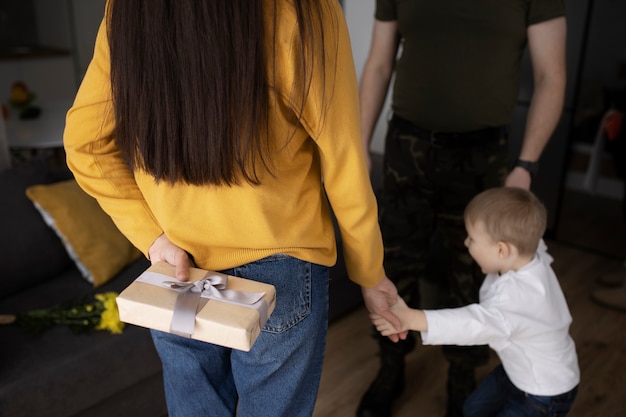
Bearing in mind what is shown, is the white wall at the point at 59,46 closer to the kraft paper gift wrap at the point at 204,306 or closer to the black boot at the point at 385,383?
the black boot at the point at 385,383

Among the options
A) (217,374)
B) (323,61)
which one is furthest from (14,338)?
(323,61)

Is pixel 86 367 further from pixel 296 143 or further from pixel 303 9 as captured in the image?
pixel 303 9

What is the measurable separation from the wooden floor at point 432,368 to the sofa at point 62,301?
0.74 ft

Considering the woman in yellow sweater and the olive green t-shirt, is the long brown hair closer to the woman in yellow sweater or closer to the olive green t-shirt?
the woman in yellow sweater

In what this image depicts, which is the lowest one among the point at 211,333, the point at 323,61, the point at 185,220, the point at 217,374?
the point at 217,374

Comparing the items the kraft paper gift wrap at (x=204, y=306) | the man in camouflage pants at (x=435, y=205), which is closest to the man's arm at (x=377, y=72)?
the man in camouflage pants at (x=435, y=205)

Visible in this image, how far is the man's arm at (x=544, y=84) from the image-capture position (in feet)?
5.35

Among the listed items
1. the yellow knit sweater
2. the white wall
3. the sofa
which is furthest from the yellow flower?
the white wall

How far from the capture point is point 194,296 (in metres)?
0.93

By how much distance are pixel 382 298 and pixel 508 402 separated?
575 millimetres

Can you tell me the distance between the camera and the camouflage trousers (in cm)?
176

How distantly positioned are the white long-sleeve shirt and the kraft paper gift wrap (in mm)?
561

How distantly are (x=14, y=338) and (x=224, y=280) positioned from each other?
1121mm

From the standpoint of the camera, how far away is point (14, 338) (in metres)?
1.76
